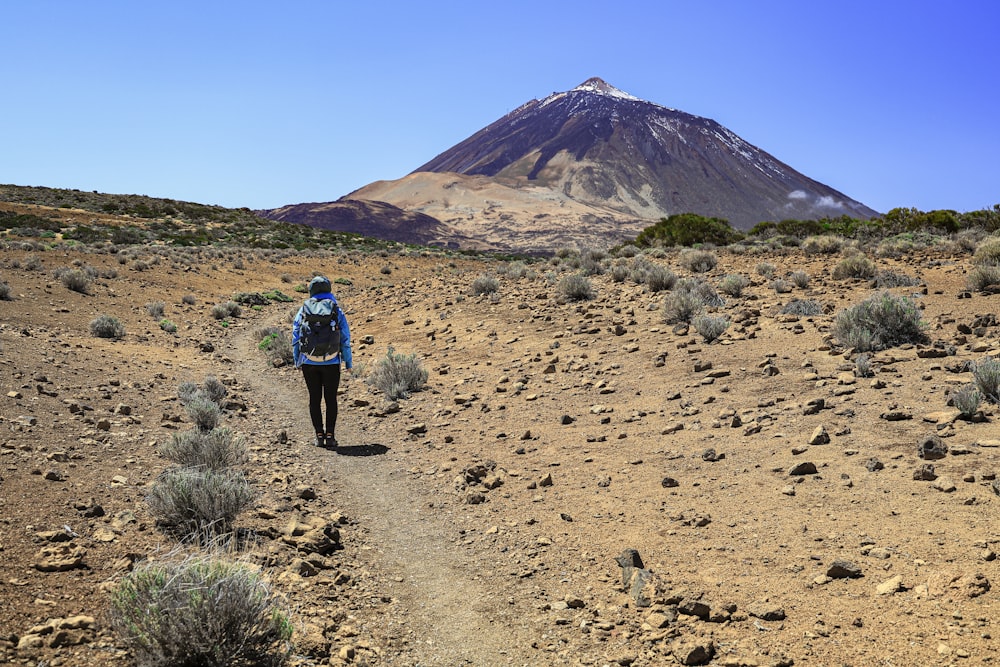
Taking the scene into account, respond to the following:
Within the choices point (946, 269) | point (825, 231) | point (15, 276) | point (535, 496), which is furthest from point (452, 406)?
point (825, 231)

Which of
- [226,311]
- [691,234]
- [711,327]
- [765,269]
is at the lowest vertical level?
[226,311]

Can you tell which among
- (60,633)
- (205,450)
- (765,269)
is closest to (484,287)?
(765,269)

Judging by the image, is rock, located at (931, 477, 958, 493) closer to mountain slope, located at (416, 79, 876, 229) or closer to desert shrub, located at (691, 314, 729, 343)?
desert shrub, located at (691, 314, 729, 343)

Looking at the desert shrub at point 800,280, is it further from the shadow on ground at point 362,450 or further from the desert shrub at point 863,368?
the shadow on ground at point 362,450

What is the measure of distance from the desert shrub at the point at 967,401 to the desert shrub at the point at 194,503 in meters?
5.46

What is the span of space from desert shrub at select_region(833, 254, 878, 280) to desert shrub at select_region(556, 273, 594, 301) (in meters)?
4.95

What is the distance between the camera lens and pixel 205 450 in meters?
5.51

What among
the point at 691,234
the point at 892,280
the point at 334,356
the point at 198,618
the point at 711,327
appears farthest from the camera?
the point at 691,234

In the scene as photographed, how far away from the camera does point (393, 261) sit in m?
34.0

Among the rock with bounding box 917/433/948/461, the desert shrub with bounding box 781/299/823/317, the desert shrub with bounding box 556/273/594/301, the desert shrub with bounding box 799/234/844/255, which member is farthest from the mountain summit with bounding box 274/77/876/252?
the rock with bounding box 917/433/948/461

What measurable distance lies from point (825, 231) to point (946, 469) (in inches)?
1096

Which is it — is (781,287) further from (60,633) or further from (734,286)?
(60,633)

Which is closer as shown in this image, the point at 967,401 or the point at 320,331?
the point at 967,401

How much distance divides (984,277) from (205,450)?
439 inches
